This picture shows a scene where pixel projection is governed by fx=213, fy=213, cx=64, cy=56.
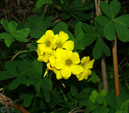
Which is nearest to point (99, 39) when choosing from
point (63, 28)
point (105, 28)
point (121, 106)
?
point (105, 28)

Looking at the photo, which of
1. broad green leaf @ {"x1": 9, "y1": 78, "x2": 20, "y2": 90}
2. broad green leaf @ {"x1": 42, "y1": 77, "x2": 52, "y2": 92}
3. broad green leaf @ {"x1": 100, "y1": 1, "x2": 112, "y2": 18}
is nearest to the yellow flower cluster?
broad green leaf @ {"x1": 42, "y1": 77, "x2": 52, "y2": 92}

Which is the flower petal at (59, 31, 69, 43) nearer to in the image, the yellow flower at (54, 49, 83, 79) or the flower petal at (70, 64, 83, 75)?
the yellow flower at (54, 49, 83, 79)

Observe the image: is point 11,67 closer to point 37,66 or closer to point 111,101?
point 37,66

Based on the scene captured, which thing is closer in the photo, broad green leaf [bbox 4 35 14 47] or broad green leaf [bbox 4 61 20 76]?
broad green leaf [bbox 4 35 14 47]

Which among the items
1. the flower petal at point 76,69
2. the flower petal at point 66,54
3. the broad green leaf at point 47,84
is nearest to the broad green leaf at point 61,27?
the flower petal at point 66,54

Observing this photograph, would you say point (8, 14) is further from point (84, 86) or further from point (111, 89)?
point (111, 89)

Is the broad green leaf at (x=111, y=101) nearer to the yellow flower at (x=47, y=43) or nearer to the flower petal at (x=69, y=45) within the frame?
the flower petal at (x=69, y=45)
